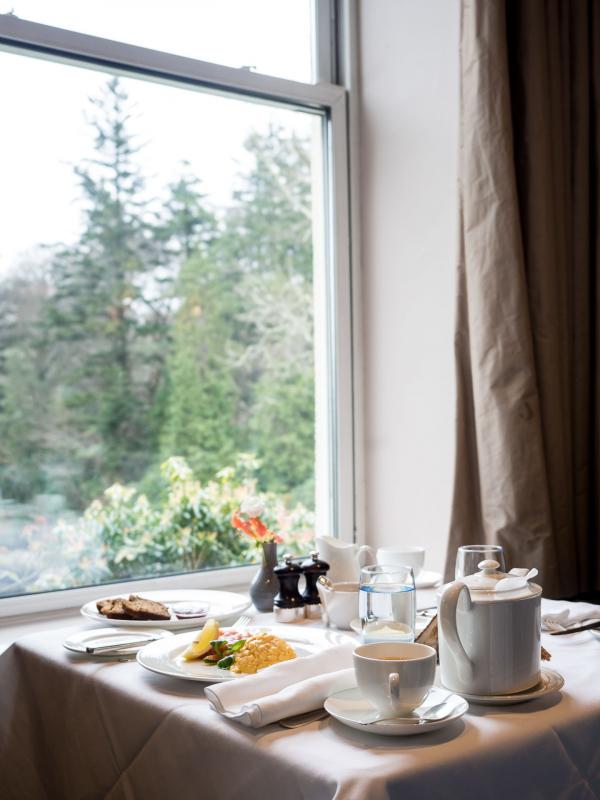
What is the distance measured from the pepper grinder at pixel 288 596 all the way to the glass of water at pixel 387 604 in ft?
0.92

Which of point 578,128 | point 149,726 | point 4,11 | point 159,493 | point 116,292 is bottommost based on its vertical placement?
point 149,726

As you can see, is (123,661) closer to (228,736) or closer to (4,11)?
(228,736)

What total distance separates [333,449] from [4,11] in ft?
4.21

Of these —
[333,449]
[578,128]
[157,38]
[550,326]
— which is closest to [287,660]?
[550,326]

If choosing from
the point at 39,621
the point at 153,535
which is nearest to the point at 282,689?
the point at 39,621

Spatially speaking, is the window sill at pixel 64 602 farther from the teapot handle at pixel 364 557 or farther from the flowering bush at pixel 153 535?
the teapot handle at pixel 364 557

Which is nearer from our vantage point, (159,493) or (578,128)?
(578,128)

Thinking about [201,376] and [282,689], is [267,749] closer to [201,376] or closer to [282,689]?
[282,689]

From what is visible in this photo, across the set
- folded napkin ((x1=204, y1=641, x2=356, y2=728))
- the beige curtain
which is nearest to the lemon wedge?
folded napkin ((x1=204, y1=641, x2=356, y2=728))

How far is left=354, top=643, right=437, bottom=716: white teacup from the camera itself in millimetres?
858

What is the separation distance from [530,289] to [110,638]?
112cm

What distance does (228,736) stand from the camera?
0.90m

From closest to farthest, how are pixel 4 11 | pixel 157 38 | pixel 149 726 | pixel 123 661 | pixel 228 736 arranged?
pixel 228 736 → pixel 149 726 → pixel 123 661 → pixel 4 11 → pixel 157 38

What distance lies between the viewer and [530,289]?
1.83 meters
